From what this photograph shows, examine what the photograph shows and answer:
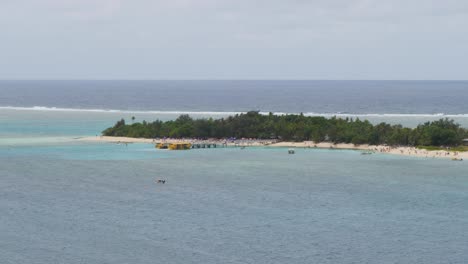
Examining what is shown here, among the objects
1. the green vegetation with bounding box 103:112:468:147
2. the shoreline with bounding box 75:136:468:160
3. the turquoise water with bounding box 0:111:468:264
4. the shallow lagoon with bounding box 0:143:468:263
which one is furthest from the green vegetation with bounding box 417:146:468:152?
the shallow lagoon with bounding box 0:143:468:263

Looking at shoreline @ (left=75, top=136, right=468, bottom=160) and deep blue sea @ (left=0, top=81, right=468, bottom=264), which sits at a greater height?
shoreline @ (left=75, top=136, right=468, bottom=160)

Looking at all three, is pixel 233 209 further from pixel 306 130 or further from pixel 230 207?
pixel 306 130

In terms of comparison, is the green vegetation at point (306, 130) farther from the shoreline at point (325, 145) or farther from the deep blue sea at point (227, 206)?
the deep blue sea at point (227, 206)

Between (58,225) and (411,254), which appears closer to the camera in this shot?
(411,254)

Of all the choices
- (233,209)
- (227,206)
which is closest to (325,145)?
(227,206)

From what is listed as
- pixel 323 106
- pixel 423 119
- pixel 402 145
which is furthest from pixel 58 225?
pixel 323 106

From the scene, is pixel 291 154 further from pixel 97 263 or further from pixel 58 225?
pixel 97 263

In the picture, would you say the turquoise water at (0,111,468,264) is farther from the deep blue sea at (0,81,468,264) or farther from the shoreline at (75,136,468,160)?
the shoreline at (75,136,468,160)
